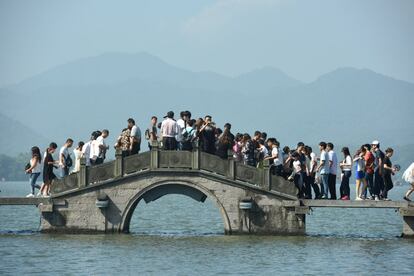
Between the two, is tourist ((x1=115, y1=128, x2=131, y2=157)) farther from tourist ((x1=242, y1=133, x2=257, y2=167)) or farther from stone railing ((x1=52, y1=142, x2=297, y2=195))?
tourist ((x1=242, y1=133, x2=257, y2=167))

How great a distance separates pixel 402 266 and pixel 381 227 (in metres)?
21.0

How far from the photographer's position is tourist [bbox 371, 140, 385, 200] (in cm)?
3669

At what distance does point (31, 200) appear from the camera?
37812mm

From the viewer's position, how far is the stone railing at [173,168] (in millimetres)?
37000

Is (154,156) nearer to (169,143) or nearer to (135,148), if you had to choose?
(169,143)

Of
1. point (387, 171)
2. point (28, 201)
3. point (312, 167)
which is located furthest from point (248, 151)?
point (28, 201)

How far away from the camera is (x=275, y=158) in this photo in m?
37.1

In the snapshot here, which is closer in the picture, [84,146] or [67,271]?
[67,271]

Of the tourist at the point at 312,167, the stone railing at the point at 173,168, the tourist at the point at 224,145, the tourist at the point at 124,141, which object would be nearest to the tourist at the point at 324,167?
the tourist at the point at 312,167

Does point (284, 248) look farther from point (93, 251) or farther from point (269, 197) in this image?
point (93, 251)

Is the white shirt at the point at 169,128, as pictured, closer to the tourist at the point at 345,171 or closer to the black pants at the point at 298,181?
the black pants at the point at 298,181

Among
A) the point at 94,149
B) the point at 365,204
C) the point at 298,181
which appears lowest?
the point at 365,204

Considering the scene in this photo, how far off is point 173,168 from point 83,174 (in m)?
2.84

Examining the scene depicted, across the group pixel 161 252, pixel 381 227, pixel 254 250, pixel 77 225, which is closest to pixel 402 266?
Result: pixel 254 250
